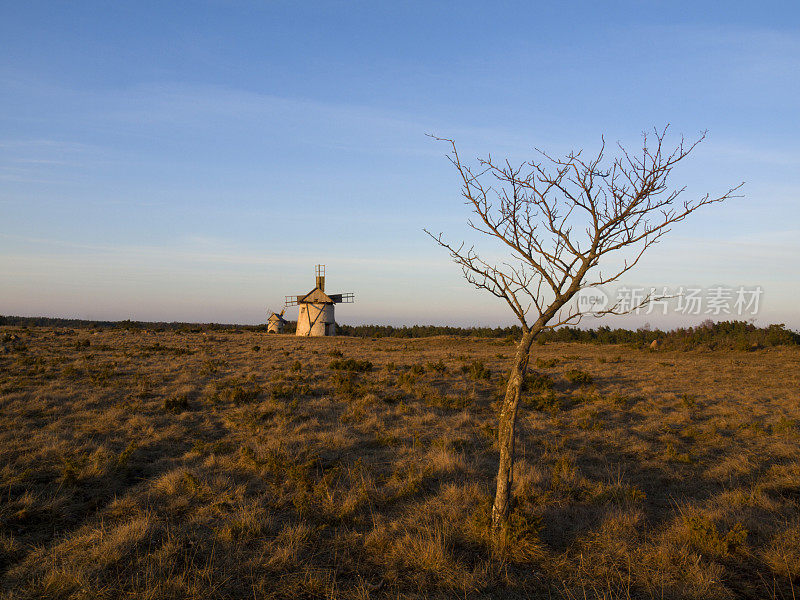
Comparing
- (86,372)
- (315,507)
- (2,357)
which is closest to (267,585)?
(315,507)

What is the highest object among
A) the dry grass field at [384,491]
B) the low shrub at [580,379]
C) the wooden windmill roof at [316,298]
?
the wooden windmill roof at [316,298]

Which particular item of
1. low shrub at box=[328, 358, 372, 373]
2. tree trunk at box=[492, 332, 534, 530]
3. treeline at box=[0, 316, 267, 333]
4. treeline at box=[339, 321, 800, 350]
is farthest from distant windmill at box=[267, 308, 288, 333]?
tree trunk at box=[492, 332, 534, 530]

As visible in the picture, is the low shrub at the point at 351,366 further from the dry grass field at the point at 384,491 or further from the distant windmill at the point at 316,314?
the distant windmill at the point at 316,314

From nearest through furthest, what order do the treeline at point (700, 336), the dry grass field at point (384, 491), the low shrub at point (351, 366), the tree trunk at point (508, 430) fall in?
the dry grass field at point (384, 491)
the tree trunk at point (508, 430)
the low shrub at point (351, 366)
the treeline at point (700, 336)

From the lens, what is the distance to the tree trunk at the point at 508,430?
238 inches

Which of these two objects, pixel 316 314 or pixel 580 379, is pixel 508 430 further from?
pixel 316 314

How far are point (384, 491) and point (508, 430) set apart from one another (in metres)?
3.08

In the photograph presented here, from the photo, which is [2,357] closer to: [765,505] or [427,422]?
[427,422]

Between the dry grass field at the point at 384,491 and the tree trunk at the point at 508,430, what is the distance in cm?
31

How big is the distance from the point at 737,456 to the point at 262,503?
9920 mm

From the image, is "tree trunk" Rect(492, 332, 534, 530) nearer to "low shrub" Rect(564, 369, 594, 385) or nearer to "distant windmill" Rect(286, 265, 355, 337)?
"low shrub" Rect(564, 369, 594, 385)

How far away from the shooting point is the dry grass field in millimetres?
5441

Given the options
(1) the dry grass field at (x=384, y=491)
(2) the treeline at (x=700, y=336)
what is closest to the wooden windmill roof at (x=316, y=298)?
(2) the treeline at (x=700, y=336)

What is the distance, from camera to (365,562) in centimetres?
589
